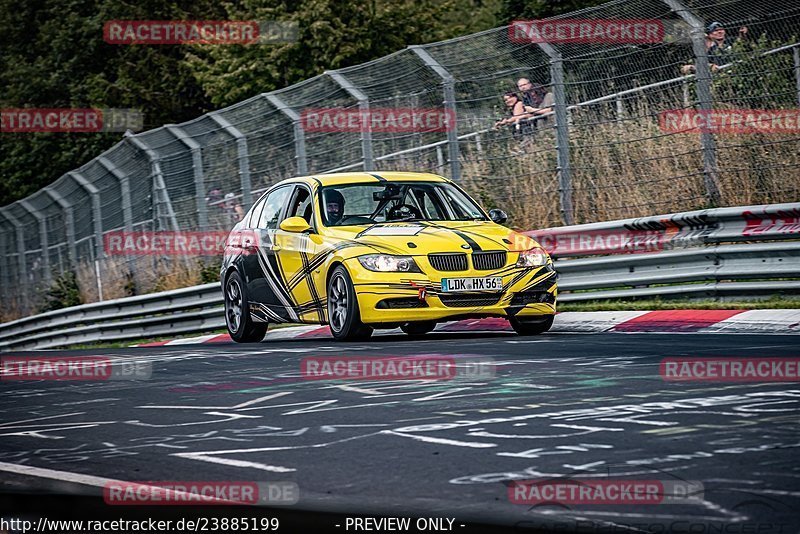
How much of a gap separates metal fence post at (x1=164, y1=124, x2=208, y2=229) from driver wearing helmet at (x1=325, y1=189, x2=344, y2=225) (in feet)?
29.8

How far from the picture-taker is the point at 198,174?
22.3 metres

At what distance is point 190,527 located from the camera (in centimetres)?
462

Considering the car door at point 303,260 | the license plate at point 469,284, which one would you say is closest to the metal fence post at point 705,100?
the license plate at point 469,284

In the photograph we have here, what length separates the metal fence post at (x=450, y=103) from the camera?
16.9 metres

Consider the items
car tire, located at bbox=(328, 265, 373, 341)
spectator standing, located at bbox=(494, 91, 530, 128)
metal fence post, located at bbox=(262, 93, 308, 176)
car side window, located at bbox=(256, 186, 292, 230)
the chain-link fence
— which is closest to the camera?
car tire, located at bbox=(328, 265, 373, 341)

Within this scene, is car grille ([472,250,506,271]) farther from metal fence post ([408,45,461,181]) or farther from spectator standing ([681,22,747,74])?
metal fence post ([408,45,461,181])

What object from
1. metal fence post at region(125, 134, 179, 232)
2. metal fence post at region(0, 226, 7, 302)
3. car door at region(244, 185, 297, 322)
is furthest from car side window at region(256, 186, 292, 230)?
metal fence post at region(0, 226, 7, 302)

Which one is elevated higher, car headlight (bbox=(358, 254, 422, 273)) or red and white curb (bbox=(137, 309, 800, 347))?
car headlight (bbox=(358, 254, 422, 273))

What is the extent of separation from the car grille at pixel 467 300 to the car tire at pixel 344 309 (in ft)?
2.49

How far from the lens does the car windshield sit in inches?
520

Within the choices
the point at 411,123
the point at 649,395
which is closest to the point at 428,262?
the point at 649,395

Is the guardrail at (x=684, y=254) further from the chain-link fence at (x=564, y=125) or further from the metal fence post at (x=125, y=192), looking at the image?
the metal fence post at (x=125, y=192)

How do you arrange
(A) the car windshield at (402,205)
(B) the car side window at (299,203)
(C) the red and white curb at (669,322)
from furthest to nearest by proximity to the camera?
(B) the car side window at (299,203)
(A) the car windshield at (402,205)
(C) the red and white curb at (669,322)

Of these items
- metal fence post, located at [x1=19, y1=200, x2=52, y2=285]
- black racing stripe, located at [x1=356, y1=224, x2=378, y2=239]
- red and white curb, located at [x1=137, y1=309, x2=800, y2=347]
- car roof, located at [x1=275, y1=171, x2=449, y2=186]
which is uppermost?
metal fence post, located at [x1=19, y1=200, x2=52, y2=285]
